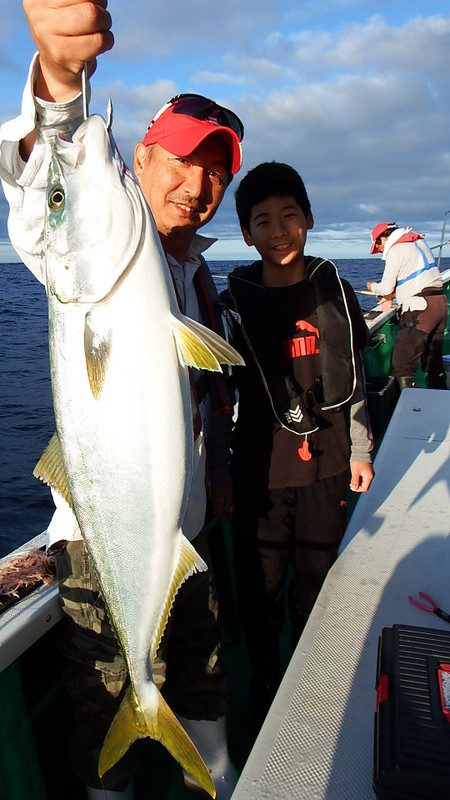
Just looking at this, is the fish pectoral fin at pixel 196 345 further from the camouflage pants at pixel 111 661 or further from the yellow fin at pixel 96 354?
the camouflage pants at pixel 111 661

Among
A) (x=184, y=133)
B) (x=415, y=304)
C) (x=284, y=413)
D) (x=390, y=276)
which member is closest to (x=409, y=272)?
(x=390, y=276)

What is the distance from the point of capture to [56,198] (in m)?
1.75

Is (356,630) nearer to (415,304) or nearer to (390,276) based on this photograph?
(415,304)

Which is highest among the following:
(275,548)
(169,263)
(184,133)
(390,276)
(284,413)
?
(184,133)

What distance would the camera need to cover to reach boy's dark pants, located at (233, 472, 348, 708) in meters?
2.99

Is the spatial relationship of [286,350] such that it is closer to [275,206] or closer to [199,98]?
[275,206]

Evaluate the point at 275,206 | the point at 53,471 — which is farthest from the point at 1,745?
the point at 275,206

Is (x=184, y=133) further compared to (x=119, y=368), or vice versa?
(x=184, y=133)

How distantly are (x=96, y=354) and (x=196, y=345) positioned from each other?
312mm

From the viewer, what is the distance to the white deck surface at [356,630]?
59.8 inches

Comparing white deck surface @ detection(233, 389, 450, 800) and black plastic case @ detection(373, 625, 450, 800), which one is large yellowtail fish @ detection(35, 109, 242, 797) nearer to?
white deck surface @ detection(233, 389, 450, 800)

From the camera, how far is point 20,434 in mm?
11672

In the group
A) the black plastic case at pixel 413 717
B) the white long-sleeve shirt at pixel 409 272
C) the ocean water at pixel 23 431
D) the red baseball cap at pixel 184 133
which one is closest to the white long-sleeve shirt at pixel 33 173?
the red baseball cap at pixel 184 133

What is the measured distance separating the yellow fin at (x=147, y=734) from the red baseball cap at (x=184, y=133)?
2.02 metres
